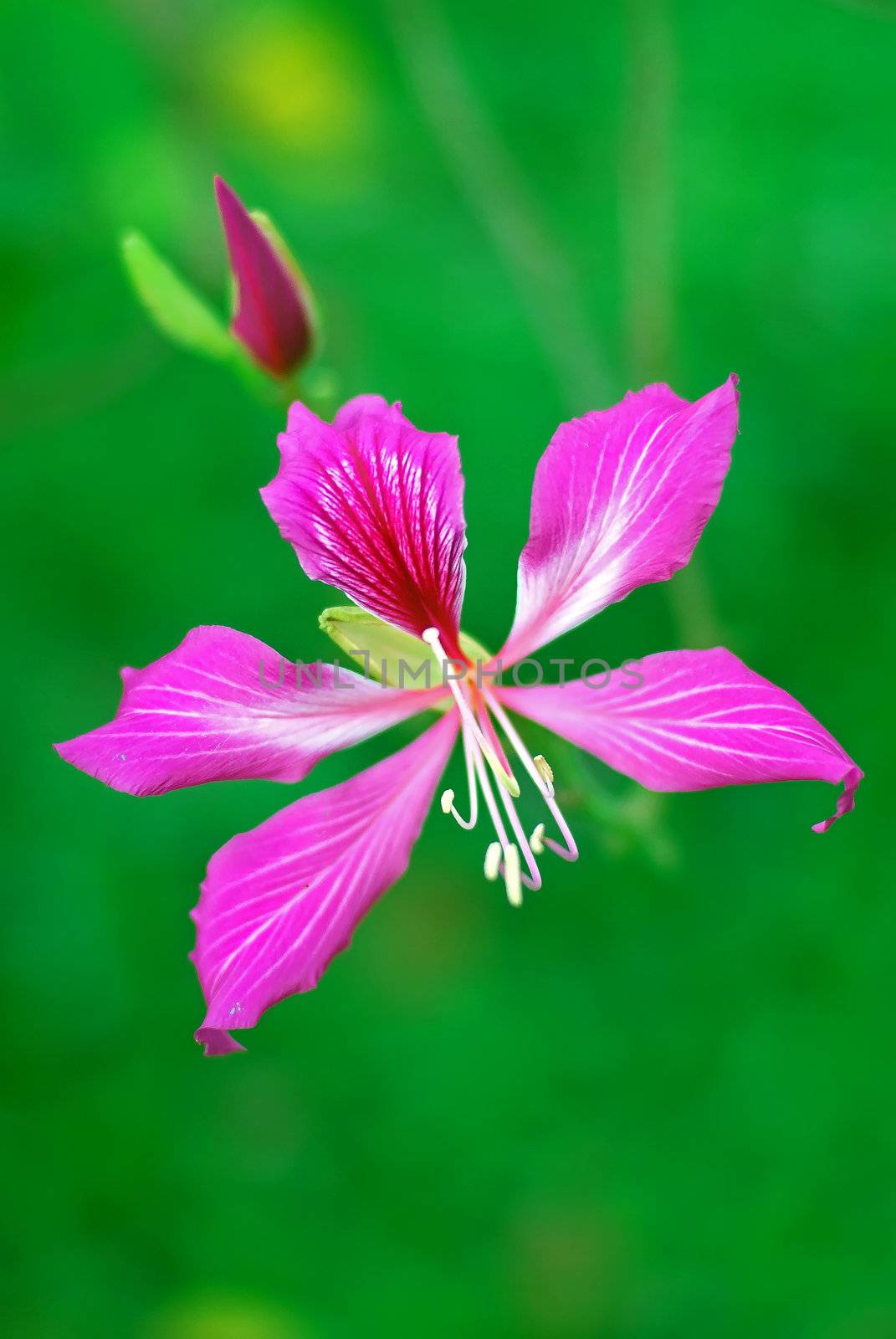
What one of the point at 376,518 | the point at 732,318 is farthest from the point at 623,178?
the point at 376,518

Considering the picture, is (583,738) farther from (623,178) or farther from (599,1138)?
(623,178)

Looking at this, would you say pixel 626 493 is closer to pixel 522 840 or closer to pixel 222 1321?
pixel 522 840

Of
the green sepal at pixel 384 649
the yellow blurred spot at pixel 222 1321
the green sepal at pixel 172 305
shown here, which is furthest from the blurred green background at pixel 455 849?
the green sepal at pixel 384 649

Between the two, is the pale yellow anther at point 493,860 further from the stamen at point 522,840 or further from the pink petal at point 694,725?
the pink petal at point 694,725

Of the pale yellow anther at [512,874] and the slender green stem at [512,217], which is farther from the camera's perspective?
the slender green stem at [512,217]

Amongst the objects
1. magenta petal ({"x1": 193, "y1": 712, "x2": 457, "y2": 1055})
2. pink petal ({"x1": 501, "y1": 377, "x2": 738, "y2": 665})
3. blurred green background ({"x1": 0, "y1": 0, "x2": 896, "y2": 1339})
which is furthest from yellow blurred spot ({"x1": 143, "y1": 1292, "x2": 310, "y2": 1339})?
pink petal ({"x1": 501, "y1": 377, "x2": 738, "y2": 665})
